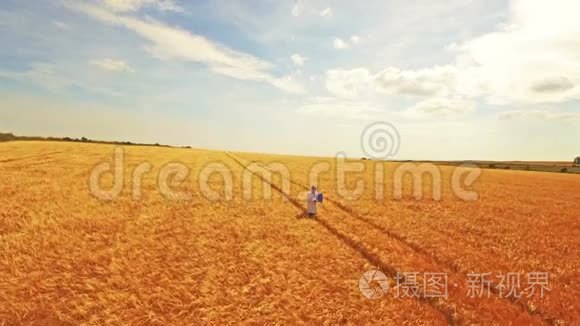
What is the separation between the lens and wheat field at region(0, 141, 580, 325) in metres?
5.67

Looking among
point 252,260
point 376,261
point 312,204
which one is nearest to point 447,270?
point 376,261

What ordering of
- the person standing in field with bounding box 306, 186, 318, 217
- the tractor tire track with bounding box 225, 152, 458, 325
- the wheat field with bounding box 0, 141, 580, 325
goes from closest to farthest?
1. the wheat field with bounding box 0, 141, 580, 325
2. the tractor tire track with bounding box 225, 152, 458, 325
3. the person standing in field with bounding box 306, 186, 318, 217

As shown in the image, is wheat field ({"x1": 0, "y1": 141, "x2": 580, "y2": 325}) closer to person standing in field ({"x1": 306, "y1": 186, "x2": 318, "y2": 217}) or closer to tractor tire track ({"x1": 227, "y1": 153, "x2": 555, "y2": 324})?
tractor tire track ({"x1": 227, "y1": 153, "x2": 555, "y2": 324})

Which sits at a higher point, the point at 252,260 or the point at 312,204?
the point at 312,204

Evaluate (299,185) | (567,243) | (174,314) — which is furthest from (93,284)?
(299,185)

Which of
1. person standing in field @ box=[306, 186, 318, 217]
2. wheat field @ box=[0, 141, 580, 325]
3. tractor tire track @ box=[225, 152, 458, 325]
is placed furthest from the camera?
person standing in field @ box=[306, 186, 318, 217]

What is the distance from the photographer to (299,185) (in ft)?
70.1

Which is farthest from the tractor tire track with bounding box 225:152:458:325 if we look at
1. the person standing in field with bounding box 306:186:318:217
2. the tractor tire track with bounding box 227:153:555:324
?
the person standing in field with bounding box 306:186:318:217

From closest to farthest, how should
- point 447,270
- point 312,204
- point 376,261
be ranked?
point 447,270 → point 376,261 → point 312,204

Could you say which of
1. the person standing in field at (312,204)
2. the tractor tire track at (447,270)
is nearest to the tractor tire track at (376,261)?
Result: the tractor tire track at (447,270)

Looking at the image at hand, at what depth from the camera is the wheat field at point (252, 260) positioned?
18.6 ft

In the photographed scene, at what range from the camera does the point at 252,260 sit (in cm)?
790

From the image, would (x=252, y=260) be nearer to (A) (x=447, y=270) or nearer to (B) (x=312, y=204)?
(A) (x=447, y=270)

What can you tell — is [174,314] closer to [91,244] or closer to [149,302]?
[149,302]
